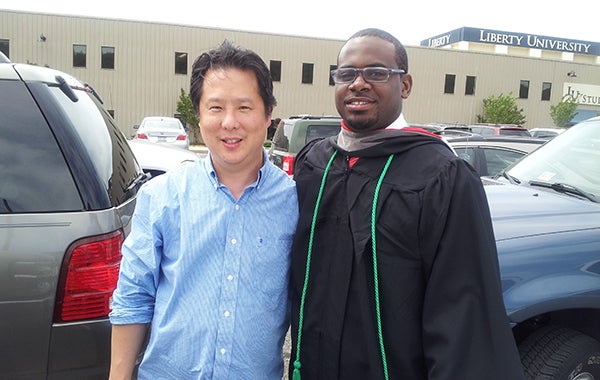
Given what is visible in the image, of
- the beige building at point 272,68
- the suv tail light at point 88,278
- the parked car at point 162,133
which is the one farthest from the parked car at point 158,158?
the beige building at point 272,68

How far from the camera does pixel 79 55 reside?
107 feet

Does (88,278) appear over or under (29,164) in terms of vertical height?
under

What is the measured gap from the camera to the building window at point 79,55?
106ft

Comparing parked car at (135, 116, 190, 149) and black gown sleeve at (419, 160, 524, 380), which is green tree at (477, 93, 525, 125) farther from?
black gown sleeve at (419, 160, 524, 380)

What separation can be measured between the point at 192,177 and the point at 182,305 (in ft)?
1.41

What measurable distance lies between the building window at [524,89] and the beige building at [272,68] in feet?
0.28

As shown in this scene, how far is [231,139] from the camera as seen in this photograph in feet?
5.40

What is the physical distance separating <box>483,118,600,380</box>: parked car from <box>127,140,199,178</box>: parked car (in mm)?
3010

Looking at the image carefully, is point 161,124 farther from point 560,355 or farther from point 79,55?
point 79,55

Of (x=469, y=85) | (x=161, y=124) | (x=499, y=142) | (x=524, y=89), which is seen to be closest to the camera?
(x=499, y=142)

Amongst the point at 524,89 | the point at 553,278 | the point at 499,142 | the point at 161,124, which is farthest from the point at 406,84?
the point at 524,89

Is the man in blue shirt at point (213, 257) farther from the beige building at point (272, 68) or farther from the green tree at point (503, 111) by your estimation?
the green tree at point (503, 111)

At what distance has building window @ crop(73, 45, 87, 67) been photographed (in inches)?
1277

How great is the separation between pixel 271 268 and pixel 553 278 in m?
1.58
